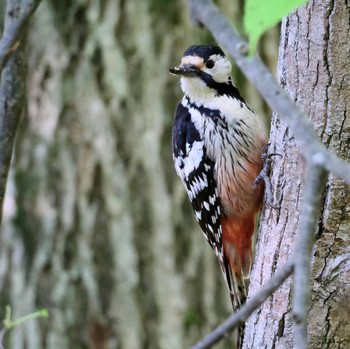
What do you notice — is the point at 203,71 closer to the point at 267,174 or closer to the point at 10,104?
the point at 267,174

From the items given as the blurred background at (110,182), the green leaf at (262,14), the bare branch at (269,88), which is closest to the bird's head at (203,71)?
the blurred background at (110,182)

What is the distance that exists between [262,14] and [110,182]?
2.96m

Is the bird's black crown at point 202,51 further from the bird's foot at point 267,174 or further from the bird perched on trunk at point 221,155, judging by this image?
the bird's foot at point 267,174

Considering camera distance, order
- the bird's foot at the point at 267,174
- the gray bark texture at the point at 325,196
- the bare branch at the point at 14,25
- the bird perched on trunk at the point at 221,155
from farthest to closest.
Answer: the bird perched on trunk at the point at 221,155
the bird's foot at the point at 267,174
the gray bark texture at the point at 325,196
the bare branch at the point at 14,25

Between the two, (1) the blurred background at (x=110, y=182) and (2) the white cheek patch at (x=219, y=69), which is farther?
(1) the blurred background at (x=110, y=182)

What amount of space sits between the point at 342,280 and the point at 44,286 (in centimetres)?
237

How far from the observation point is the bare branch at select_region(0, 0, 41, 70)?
5.03 feet

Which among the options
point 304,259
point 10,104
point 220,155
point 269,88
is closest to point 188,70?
point 220,155

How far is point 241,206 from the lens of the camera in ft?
8.84

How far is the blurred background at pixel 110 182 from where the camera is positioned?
3.84 m

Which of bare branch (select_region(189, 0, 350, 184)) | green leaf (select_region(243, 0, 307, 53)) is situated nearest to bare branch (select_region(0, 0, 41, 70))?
bare branch (select_region(189, 0, 350, 184))

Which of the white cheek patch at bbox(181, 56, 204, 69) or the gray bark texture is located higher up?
the white cheek patch at bbox(181, 56, 204, 69)

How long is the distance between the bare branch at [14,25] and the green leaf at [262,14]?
2.37ft

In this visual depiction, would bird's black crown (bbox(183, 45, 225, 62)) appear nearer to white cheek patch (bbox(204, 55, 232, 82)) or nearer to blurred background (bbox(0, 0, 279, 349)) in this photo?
white cheek patch (bbox(204, 55, 232, 82))
